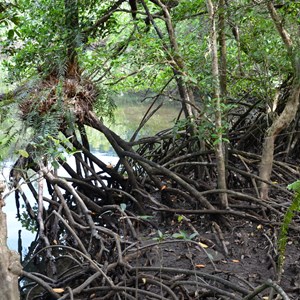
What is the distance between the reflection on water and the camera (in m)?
5.49

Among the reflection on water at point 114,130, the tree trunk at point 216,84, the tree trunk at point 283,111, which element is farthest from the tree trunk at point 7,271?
the tree trunk at point 283,111

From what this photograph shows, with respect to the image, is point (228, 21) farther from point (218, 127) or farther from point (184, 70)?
point (218, 127)

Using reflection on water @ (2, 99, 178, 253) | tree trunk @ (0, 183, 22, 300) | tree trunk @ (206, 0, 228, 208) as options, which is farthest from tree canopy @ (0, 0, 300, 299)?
tree trunk @ (0, 183, 22, 300)

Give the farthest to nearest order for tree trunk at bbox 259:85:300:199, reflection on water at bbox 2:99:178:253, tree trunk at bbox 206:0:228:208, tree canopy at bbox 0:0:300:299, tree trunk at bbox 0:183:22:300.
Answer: reflection on water at bbox 2:99:178:253, tree trunk at bbox 259:85:300:199, tree canopy at bbox 0:0:300:299, tree trunk at bbox 206:0:228:208, tree trunk at bbox 0:183:22:300

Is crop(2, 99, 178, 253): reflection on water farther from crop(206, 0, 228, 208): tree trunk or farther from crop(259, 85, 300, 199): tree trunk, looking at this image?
crop(206, 0, 228, 208): tree trunk

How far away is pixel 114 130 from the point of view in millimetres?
11422

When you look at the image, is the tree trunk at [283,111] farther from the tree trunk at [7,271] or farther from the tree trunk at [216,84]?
the tree trunk at [7,271]

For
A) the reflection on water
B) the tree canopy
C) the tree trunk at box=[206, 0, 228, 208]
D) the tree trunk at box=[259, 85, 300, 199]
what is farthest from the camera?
the reflection on water

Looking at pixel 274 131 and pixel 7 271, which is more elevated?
pixel 7 271

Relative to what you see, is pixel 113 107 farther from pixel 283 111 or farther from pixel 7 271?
pixel 7 271

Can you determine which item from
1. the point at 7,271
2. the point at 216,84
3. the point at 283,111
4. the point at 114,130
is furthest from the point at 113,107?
the point at 114,130

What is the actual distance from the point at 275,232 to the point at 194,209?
83cm

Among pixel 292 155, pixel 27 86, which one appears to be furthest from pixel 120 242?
pixel 292 155

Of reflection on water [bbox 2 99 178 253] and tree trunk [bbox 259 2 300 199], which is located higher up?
tree trunk [bbox 259 2 300 199]
